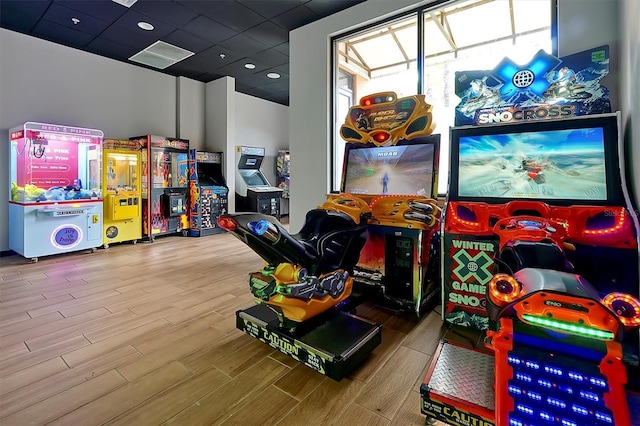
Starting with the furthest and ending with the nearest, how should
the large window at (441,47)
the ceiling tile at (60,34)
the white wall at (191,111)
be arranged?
1. the white wall at (191,111)
2. the ceiling tile at (60,34)
3. the large window at (441,47)

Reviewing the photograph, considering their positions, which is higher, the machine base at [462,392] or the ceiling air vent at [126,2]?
the ceiling air vent at [126,2]

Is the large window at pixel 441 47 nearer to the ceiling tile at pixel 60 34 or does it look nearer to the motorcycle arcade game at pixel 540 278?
the motorcycle arcade game at pixel 540 278

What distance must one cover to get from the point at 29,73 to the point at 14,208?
76.6 inches

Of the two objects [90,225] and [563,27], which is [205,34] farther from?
[563,27]

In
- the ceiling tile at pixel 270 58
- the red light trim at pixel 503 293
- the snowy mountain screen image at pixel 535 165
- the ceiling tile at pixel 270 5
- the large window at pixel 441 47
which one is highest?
the ceiling tile at pixel 270 58

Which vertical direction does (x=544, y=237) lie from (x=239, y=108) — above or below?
below

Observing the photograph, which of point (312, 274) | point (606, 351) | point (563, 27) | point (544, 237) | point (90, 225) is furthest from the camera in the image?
point (90, 225)

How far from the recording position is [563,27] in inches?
97.0

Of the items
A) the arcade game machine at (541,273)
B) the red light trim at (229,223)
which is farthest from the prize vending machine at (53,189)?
the arcade game machine at (541,273)

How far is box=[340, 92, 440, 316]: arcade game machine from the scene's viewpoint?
2.50 meters

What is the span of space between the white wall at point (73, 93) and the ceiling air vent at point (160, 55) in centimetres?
36

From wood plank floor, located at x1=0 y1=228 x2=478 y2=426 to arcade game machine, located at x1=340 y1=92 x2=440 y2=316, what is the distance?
26cm

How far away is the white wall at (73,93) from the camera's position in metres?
4.38

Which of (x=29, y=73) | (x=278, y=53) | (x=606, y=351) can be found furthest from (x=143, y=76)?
(x=606, y=351)
